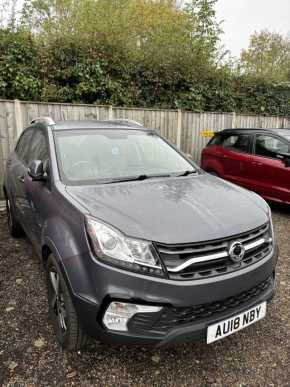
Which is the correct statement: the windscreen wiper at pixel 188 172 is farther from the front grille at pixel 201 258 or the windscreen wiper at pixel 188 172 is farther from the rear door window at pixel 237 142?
the rear door window at pixel 237 142

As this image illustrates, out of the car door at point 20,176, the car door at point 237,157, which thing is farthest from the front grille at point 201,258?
the car door at point 237,157

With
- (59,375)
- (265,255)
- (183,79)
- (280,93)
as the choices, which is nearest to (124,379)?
(59,375)

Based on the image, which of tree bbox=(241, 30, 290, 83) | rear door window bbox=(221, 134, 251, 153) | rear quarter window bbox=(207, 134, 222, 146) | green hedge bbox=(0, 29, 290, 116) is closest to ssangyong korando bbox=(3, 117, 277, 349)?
rear door window bbox=(221, 134, 251, 153)

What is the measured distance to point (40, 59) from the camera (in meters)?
→ 6.14

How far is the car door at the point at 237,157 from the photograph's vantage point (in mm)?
5645

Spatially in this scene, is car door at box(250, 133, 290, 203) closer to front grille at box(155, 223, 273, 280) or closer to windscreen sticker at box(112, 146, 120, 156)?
windscreen sticker at box(112, 146, 120, 156)

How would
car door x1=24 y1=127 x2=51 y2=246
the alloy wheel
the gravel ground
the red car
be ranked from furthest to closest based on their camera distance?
the red car
car door x1=24 y1=127 x2=51 y2=246
the alloy wheel
the gravel ground

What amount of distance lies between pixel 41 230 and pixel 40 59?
16.7 ft

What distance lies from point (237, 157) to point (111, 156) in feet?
12.2

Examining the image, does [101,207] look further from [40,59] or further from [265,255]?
[40,59]

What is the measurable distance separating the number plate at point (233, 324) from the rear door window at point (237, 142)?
4.24 m

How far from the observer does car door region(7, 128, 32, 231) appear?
3135 mm

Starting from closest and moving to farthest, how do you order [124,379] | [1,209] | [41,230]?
[124,379], [41,230], [1,209]

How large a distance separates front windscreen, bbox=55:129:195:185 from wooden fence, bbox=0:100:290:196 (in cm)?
298
